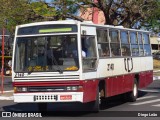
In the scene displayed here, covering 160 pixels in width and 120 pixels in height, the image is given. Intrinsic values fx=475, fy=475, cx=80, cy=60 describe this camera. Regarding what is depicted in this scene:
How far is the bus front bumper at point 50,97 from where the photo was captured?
12.9 m

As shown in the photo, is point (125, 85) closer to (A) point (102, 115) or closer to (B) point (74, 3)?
(A) point (102, 115)

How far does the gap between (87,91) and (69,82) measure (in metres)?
0.64

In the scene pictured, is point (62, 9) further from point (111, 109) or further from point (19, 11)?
point (111, 109)

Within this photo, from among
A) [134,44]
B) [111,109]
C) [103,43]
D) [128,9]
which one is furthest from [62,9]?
[111,109]

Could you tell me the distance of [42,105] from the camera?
14.7 m

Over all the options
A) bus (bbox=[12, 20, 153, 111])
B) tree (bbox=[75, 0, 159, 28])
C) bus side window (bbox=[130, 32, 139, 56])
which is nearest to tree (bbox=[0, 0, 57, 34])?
tree (bbox=[75, 0, 159, 28])

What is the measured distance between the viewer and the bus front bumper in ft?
42.4

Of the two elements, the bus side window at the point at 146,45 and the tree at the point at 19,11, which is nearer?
the bus side window at the point at 146,45

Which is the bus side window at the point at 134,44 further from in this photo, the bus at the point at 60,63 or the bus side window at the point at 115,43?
the bus at the point at 60,63

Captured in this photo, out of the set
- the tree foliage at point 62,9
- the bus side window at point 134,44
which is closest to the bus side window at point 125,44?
the bus side window at point 134,44

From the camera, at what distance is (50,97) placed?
13078 millimetres

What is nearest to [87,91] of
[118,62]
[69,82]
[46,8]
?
[69,82]

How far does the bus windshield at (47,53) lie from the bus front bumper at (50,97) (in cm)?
68

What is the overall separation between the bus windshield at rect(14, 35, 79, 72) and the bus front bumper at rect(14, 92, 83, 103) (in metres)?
0.68
